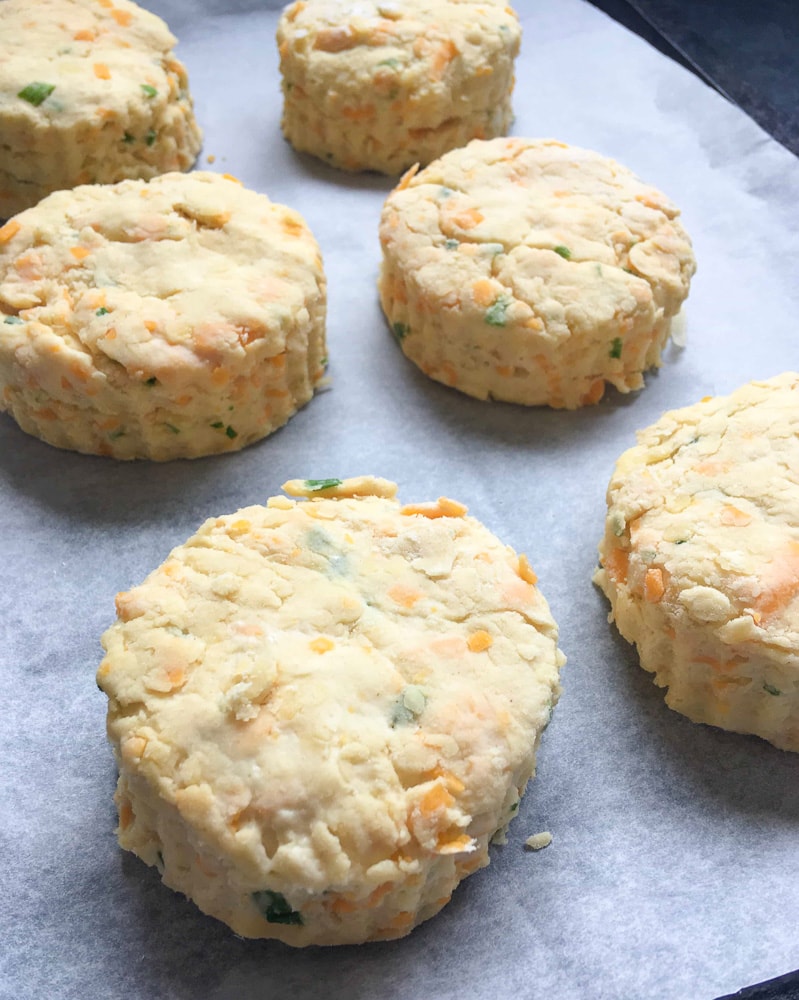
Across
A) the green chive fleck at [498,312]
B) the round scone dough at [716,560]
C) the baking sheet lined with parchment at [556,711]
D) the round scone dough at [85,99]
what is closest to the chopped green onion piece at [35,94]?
the round scone dough at [85,99]

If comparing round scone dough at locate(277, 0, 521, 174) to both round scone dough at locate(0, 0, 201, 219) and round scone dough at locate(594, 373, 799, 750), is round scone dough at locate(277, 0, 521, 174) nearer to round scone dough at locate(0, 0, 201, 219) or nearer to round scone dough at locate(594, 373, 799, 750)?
round scone dough at locate(0, 0, 201, 219)

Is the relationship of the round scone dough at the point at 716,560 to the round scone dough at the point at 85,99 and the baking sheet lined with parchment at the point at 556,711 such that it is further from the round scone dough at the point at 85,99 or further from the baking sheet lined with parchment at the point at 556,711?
the round scone dough at the point at 85,99

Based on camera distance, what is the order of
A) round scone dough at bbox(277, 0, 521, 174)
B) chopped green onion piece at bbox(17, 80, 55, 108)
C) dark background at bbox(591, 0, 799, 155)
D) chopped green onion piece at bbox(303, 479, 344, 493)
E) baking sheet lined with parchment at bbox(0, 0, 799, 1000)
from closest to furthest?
baking sheet lined with parchment at bbox(0, 0, 799, 1000), chopped green onion piece at bbox(303, 479, 344, 493), chopped green onion piece at bbox(17, 80, 55, 108), round scone dough at bbox(277, 0, 521, 174), dark background at bbox(591, 0, 799, 155)

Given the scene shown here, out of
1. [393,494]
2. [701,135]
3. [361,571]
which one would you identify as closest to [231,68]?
[701,135]

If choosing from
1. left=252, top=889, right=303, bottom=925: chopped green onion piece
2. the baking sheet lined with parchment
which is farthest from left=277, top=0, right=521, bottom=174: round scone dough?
left=252, top=889, right=303, bottom=925: chopped green onion piece

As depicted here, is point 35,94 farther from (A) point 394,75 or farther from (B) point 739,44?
(B) point 739,44

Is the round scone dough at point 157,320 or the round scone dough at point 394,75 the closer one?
the round scone dough at point 157,320
